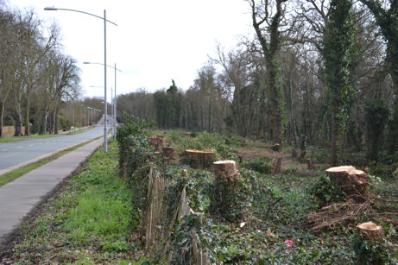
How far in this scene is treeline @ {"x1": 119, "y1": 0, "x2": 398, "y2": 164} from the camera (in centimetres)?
2114

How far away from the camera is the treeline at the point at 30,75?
47.0 metres

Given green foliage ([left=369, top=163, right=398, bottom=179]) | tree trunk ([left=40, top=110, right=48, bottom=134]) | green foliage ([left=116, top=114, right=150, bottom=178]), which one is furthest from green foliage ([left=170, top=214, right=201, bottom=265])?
tree trunk ([left=40, top=110, right=48, bottom=134])

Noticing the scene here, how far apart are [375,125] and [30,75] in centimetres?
5280

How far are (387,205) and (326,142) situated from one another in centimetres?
2706

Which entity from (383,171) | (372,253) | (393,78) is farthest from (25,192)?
(393,78)

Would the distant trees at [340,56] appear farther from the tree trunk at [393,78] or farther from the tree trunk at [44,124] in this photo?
the tree trunk at [44,124]

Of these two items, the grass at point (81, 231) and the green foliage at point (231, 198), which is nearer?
the grass at point (81, 231)

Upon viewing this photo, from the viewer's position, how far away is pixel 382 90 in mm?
32656

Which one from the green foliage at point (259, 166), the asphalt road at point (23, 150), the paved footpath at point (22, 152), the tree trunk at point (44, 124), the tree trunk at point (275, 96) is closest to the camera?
the green foliage at point (259, 166)

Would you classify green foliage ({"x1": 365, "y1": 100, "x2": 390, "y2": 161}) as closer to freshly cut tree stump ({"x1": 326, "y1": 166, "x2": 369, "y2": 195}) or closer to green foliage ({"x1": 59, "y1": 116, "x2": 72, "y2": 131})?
freshly cut tree stump ({"x1": 326, "y1": 166, "x2": 369, "y2": 195})

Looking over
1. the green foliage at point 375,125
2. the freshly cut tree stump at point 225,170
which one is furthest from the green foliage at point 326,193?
the green foliage at point 375,125

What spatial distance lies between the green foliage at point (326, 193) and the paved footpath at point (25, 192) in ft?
19.9

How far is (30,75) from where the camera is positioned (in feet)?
217

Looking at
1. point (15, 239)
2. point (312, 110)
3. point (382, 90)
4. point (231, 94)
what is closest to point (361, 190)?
point (15, 239)
